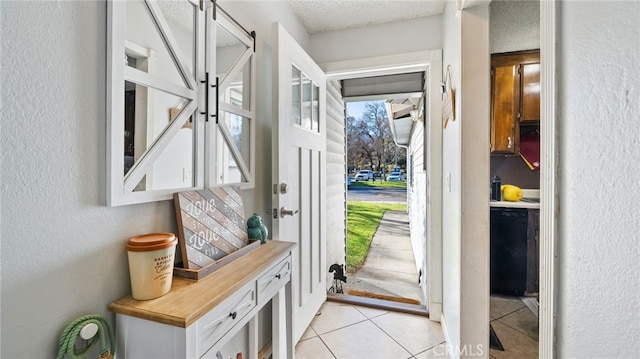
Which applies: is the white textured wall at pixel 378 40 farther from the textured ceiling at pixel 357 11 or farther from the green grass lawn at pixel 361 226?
the green grass lawn at pixel 361 226

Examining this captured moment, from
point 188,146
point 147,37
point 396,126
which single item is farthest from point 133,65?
point 396,126

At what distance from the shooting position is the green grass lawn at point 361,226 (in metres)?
4.36

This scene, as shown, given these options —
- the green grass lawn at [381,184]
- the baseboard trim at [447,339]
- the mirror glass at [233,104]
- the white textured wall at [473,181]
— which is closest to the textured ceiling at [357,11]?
the white textured wall at [473,181]

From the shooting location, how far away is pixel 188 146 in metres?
1.10

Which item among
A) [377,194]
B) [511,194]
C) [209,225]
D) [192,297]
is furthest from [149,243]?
[377,194]

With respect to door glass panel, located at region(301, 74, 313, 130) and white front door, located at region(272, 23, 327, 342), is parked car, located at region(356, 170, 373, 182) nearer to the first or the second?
white front door, located at region(272, 23, 327, 342)

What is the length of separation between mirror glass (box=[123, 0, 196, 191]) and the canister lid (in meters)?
0.16

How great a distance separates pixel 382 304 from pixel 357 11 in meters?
2.40

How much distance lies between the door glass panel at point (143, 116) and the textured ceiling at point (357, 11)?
147 cm

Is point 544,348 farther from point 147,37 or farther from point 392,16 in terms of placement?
point 392,16

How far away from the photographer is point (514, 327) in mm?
2035

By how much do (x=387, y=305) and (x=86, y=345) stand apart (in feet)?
6.97

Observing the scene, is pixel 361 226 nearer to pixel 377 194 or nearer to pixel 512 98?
pixel 377 194

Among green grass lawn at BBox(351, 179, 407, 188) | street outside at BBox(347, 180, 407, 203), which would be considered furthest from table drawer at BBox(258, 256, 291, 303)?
green grass lawn at BBox(351, 179, 407, 188)
